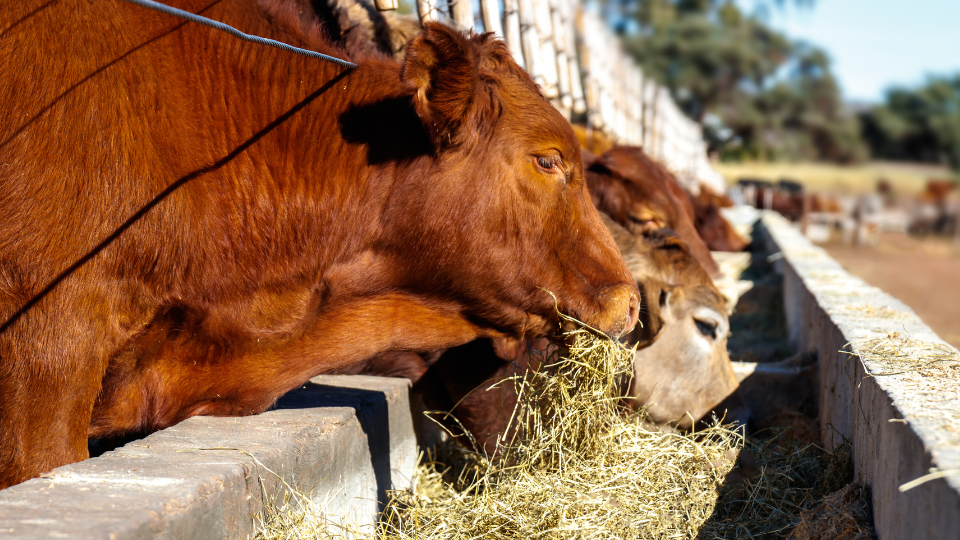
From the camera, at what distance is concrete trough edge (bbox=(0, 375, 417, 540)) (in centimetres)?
176

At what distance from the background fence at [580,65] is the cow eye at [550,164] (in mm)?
1218

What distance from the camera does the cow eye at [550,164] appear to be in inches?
109

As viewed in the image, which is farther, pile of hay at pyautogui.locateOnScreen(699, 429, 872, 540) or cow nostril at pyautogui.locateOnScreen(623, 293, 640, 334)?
cow nostril at pyautogui.locateOnScreen(623, 293, 640, 334)

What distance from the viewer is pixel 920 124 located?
5916 cm

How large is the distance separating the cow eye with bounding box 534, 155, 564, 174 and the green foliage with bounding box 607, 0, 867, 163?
43042 millimetres

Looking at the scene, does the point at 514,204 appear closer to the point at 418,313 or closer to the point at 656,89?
the point at 418,313

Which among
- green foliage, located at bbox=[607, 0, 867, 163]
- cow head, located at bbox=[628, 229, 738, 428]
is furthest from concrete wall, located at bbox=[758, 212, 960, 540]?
green foliage, located at bbox=[607, 0, 867, 163]

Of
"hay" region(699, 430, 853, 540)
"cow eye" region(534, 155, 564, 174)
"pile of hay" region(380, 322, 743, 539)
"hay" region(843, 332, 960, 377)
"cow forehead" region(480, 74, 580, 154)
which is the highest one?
"cow forehead" region(480, 74, 580, 154)

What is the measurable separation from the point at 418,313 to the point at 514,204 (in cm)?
52

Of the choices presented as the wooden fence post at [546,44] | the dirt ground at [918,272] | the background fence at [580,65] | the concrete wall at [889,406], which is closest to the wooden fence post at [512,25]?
the background fence at [580,65]

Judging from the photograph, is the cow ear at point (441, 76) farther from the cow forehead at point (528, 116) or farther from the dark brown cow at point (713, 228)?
the dark brown cow at point (713, 228)

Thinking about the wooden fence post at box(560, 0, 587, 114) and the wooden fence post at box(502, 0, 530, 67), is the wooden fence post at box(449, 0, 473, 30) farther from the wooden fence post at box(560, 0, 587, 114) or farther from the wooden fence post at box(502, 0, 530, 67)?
the wooden fence post at box(560, 0, 587, 114)

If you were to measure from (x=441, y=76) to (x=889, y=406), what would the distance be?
5.34 feet

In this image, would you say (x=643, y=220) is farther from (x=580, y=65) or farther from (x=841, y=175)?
(x=841, y=175)
